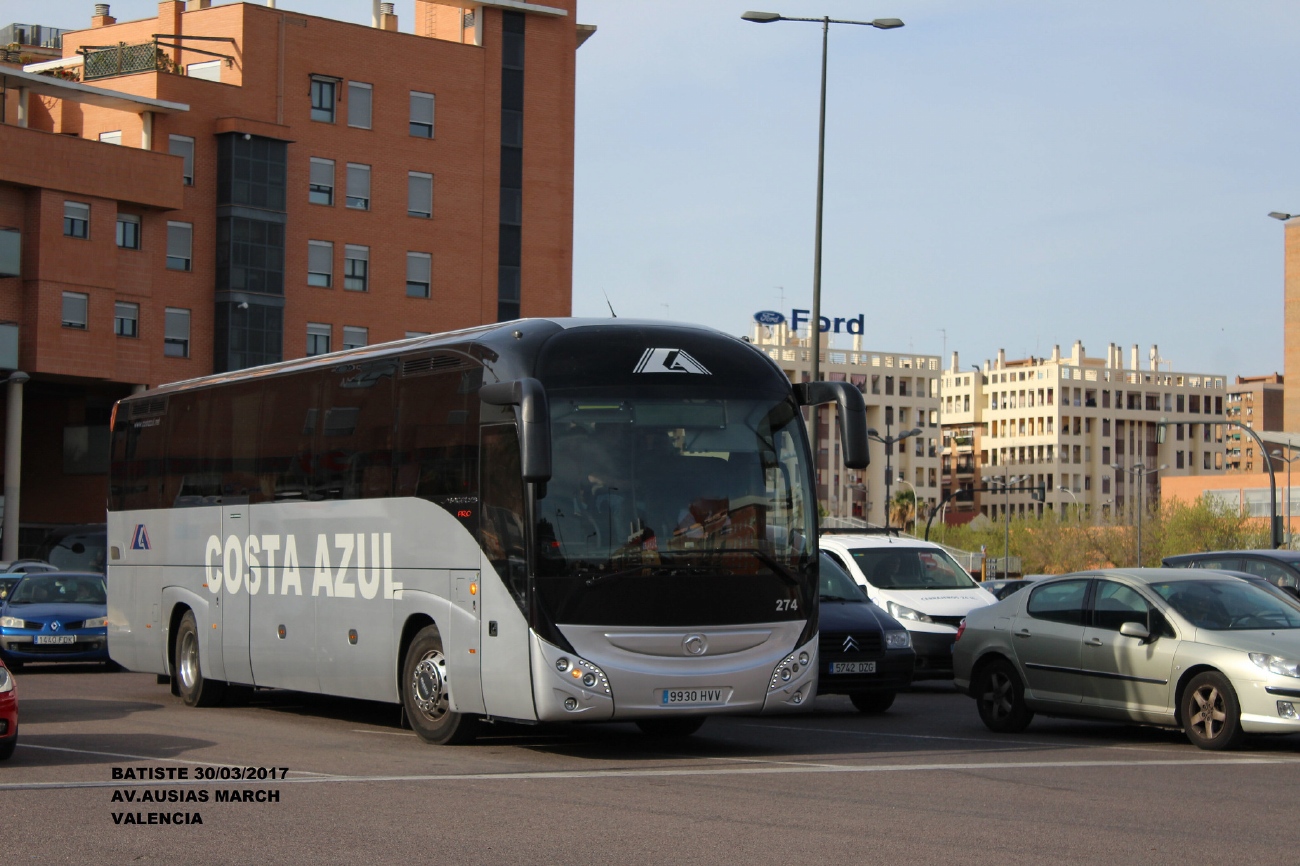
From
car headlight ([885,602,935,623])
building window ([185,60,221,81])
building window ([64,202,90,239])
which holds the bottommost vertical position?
car headlight ([885,602,935,623])

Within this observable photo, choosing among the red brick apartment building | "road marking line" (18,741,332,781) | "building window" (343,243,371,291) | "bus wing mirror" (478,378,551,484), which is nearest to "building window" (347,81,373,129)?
the red brick apartment building

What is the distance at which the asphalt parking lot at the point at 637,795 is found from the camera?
888 centimetres

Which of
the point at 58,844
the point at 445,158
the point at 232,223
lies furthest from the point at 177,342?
the point at 58,844

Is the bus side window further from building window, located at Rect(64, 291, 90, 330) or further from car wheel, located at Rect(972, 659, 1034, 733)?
building window, located at Rect(64, 291, 90, 330)

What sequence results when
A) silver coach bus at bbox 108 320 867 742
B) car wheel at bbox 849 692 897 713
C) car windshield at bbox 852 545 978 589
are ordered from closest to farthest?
silver coach bus at bbox 108 320 867 742 < car wheel at bbox 849 692 897 713 < car windshield at bbox 852 545 978 589

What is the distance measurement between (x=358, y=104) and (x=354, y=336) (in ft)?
28.8

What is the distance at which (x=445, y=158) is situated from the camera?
66562 millimetres

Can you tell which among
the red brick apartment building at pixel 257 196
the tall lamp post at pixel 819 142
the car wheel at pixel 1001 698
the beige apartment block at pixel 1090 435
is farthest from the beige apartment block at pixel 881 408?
the car wheel at pixel 1001 698

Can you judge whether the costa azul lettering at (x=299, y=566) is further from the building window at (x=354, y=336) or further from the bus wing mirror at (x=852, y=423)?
the building window at (x=354, y=336)

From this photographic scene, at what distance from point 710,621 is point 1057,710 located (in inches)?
162

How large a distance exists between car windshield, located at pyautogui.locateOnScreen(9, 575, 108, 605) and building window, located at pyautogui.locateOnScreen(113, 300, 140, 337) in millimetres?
30675

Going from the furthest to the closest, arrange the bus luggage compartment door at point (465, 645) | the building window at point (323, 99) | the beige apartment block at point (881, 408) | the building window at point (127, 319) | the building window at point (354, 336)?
the beige apartment block at point (881, 408) < the building window at point (354, 336) < the building window at point (323, 99) < the building window at point (127, 319) < the bus luggage compartment door at point (465, 645)

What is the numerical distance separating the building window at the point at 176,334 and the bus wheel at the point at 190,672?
4222 cm

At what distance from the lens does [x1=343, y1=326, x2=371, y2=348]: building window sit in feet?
210
